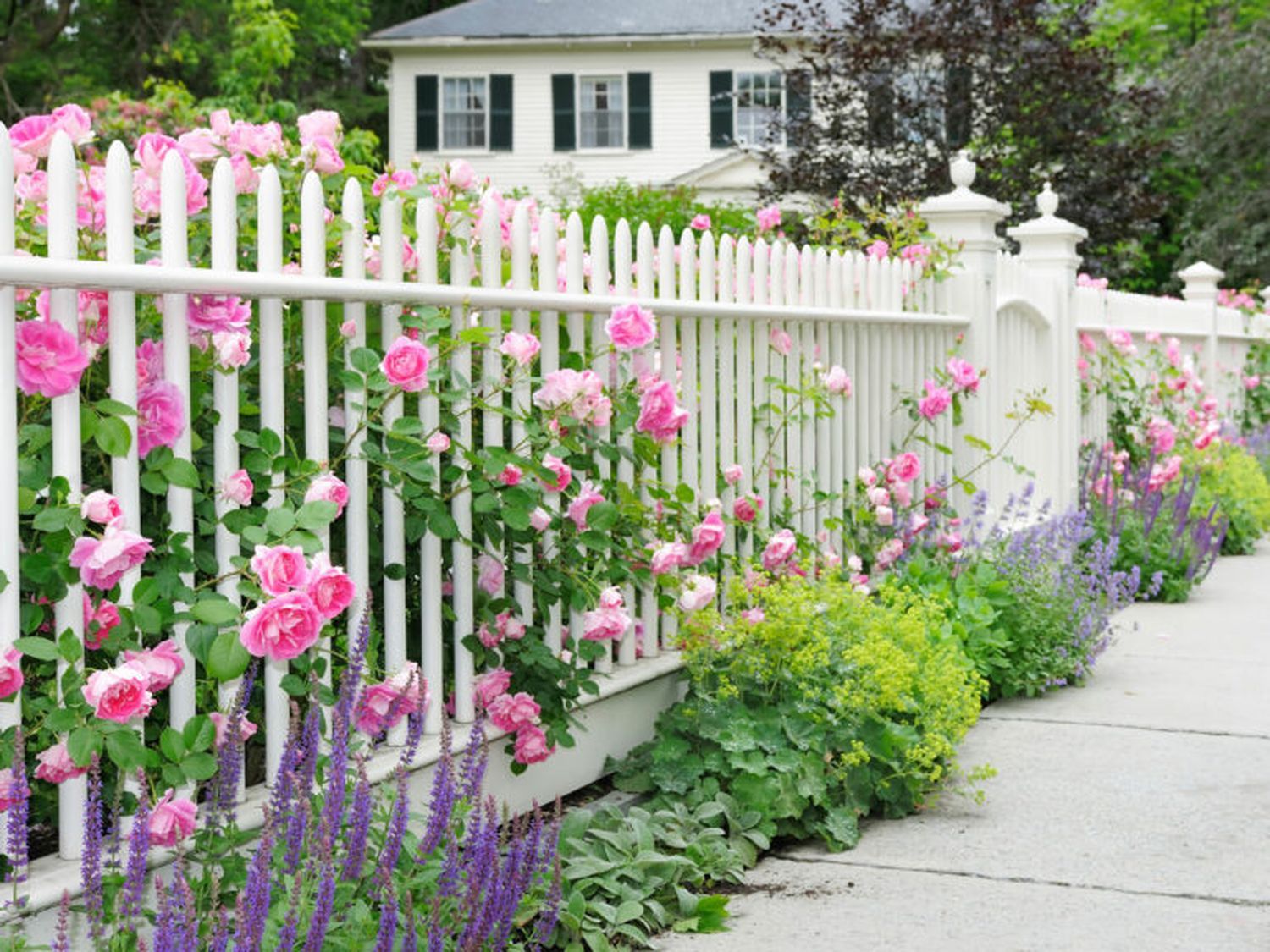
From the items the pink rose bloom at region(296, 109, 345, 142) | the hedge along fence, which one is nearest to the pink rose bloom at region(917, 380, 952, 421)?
the hedge along fence

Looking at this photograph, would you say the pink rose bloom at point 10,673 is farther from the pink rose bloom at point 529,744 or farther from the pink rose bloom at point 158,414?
the pink rose bloom at point 529,744

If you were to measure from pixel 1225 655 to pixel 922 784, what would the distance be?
2.60 meters

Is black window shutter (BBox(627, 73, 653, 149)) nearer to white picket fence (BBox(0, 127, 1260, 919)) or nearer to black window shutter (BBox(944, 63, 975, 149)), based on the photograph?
black window shutter (BBox(944, 63, 975, 149))

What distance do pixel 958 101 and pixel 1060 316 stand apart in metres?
8.39

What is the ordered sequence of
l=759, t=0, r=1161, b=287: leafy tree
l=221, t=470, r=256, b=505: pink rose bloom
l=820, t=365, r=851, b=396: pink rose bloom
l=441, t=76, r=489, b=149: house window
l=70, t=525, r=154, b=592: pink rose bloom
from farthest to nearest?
1. l=441, t=76, r=489, b=149: house window
2. l=759, t=0, r=1161, b=287: leafy tree
3. l=820, t=365, r=851, b=396: pink rose bloom
4. l=221, t=470, r=256, b=505: pink rose bloom
5. l=70, t=525, r=154, b=592: pink rose bloom

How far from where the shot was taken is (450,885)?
294 centimetres

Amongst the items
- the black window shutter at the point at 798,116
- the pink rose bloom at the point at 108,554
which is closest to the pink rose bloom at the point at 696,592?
the pink rose bloom at the point at 108,554

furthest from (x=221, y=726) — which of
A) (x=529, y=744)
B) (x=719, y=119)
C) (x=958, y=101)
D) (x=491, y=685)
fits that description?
(x=719, y=119)

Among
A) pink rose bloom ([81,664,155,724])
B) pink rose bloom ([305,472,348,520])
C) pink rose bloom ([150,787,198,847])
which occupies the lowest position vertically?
pink rose bloom ([150,787,198,847])

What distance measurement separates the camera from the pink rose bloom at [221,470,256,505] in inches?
126

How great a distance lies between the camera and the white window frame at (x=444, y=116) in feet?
97.5

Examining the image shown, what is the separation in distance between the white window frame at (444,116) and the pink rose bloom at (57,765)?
27348mm

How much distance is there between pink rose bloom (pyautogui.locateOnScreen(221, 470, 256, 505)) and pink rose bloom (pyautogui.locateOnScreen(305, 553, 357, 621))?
0.25m

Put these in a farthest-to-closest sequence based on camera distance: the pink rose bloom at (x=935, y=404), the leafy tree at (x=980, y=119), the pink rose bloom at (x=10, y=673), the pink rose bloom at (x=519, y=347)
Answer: the leafy tree at (x=980, y=119) → the pink rose bloom at (x=935, y=404) → the pink rose bloom at (x=519, y=347) → the pink rose bloom at (x=10, y=673)
